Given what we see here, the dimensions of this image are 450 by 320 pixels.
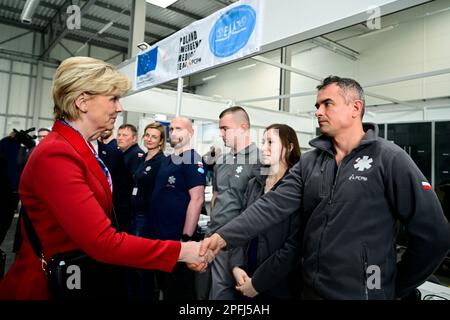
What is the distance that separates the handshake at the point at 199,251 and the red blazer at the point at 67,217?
98mm

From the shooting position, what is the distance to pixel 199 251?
4.33 feet

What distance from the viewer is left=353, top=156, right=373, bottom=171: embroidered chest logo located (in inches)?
48.2

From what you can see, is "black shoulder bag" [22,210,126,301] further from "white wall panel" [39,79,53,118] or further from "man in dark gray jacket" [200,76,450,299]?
A: "white wall panel" [39,79,53,118]

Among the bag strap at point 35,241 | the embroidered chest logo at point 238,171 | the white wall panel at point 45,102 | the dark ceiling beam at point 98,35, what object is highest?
the dark ceiling beam at point 98,35

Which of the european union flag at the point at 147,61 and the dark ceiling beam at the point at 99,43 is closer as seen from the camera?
the european union flag at the point at 147,61

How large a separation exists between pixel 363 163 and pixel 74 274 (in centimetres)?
116

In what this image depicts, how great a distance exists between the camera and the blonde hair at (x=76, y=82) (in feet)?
3.44

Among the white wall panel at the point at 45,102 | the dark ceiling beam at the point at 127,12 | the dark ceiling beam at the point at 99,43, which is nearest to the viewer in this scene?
the dark ceiling beam at the point at 127,12

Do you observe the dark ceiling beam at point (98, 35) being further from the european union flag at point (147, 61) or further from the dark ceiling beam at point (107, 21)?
the european union flag at point (147, 61)

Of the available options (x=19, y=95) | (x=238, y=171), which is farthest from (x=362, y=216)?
(x=19, y=95)

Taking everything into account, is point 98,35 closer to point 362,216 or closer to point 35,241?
point 35,241

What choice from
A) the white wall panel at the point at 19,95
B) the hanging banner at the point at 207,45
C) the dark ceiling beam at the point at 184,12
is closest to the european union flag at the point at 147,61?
the hanging banner at the point at 207,45

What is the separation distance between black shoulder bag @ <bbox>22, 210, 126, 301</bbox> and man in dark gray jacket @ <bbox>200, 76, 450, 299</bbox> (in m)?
0.83
